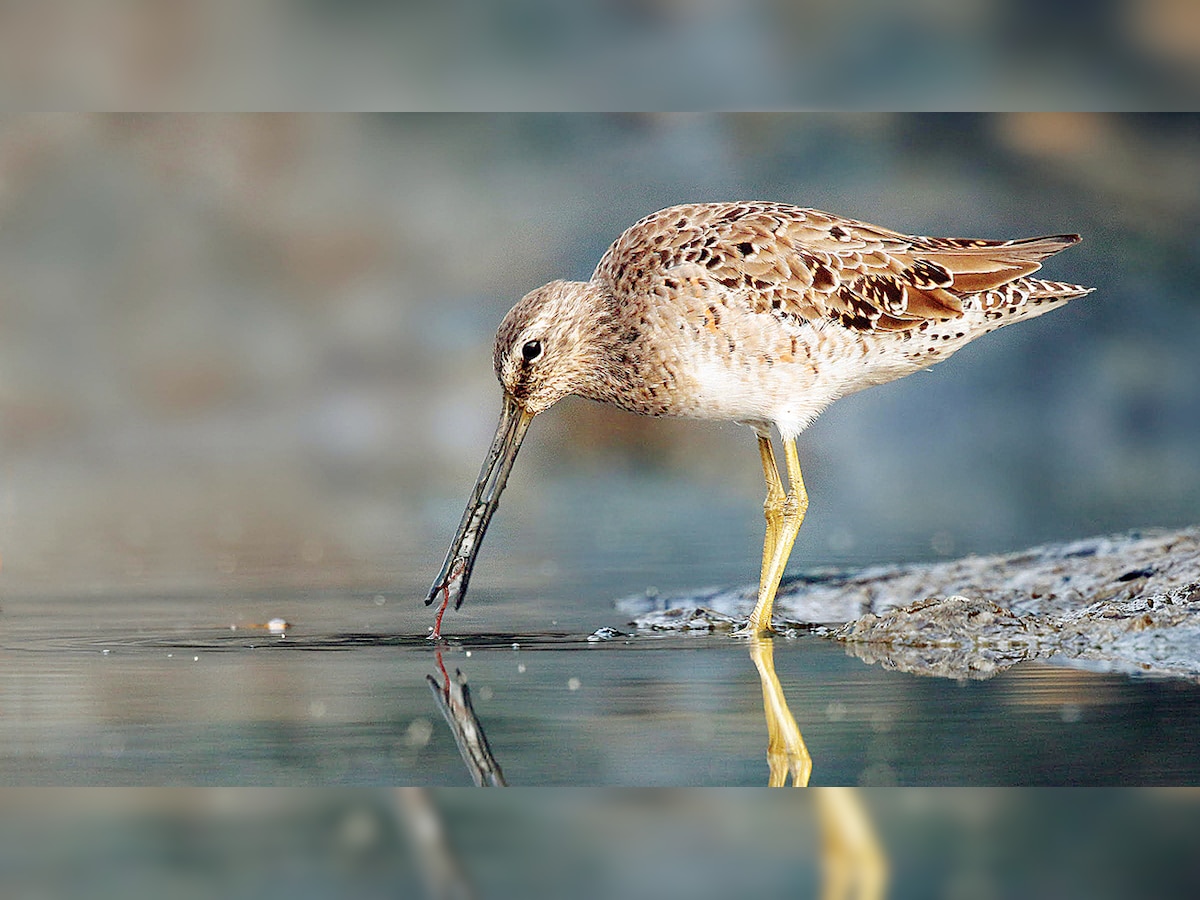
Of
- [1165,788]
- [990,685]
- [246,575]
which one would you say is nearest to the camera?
[1165,788]

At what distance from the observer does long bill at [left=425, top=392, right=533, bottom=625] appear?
5266 mm

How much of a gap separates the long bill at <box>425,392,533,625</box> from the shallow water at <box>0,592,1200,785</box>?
160 mm

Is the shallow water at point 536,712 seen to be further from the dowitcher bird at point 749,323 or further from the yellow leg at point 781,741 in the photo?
the dowitcher bird at point 749,323

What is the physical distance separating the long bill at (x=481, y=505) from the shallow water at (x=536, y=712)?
0.53 feet

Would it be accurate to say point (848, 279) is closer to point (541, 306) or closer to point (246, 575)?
point (541, 306)

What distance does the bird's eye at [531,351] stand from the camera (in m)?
5.33

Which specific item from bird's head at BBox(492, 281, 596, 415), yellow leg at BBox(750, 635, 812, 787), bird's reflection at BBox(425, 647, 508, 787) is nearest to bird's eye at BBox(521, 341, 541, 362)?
bird's head at BBox(492, 281, 596, 415)

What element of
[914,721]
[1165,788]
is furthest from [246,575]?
[1165,788]

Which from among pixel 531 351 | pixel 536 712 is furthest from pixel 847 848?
pixel 531 351

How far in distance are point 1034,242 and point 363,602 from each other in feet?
9.04

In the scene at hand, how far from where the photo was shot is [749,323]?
17.2 feet

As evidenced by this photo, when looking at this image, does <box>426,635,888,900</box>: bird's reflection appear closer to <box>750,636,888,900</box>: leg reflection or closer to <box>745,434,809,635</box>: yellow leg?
<box>750,636,888,900</box>: leg reflection

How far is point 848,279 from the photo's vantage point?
540 cm

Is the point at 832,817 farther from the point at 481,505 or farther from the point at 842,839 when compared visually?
the point at 481,505
